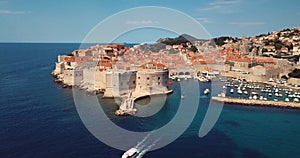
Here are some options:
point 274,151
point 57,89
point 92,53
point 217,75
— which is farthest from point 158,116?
point 92,53

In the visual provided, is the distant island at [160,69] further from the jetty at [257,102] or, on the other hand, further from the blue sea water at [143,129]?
the blue sea water at [143,129]

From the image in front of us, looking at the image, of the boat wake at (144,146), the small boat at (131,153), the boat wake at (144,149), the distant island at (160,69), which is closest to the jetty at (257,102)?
the distant island at (160,69)

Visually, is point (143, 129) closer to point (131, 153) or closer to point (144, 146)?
point (144, 146)

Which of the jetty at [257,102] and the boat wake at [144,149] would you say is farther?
the jetty at [257,102]

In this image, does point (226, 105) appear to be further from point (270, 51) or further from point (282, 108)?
point (270, 51)

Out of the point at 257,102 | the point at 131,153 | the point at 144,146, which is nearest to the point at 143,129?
the point at 144,146
